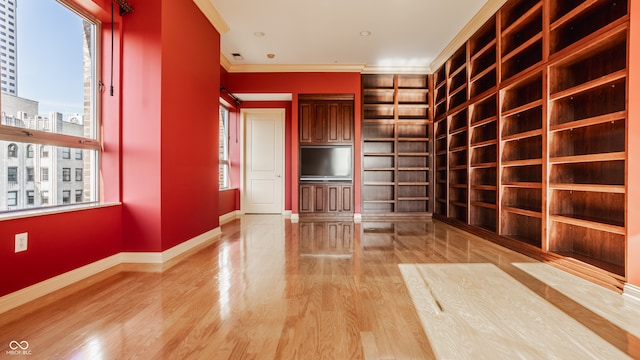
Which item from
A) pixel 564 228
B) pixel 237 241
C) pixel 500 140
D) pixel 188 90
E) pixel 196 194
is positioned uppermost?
pixel 188 90

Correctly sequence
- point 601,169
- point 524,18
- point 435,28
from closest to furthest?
point 601,169 → point 524,18 → point 435,28

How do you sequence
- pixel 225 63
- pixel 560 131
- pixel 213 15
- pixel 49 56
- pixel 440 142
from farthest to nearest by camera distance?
pixel 440 142
pixel 225 63
pixel 213 15
pixel 560 131
pixel 49 56

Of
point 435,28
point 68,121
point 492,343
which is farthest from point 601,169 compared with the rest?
point 68,121

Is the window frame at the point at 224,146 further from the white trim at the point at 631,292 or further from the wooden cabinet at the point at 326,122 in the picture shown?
the white trim at the point at 631,292

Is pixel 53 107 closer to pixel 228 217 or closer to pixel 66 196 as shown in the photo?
pixel 66 196

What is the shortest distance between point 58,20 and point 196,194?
2.01 m

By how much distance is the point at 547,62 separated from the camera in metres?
2.91

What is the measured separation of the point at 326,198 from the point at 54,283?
14.3 ft

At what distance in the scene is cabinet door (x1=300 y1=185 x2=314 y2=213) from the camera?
5957 millimetres

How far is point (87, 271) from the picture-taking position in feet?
8.04

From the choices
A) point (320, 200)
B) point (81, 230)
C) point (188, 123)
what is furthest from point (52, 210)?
point (320, 200)

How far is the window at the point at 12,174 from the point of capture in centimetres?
201

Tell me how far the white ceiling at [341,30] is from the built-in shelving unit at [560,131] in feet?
2.52

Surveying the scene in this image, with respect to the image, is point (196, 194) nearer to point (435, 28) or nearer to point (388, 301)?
point (388, 301)
